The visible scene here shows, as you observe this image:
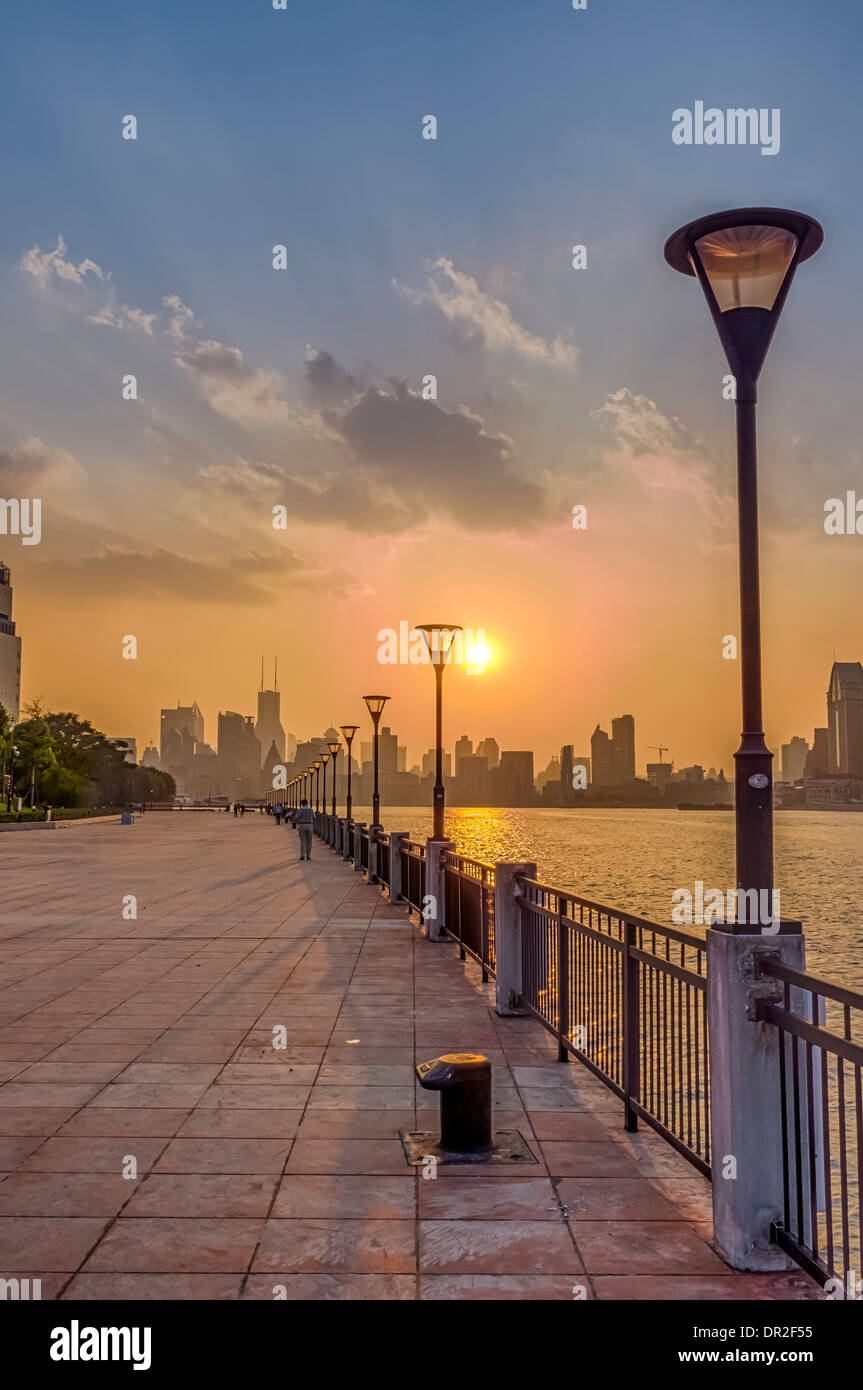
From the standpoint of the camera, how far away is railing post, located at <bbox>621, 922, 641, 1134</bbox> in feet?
19.9

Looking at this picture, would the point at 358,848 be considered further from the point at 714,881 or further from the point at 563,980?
the point at 714,881

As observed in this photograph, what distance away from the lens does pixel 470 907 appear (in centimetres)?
1240

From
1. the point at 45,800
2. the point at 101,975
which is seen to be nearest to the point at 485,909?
the point at 101,975

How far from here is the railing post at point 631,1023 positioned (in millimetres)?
6059

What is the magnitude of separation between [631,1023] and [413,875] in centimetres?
1167

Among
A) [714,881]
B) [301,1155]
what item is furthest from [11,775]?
[301,1155]

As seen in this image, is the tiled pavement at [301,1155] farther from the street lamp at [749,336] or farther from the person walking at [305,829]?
the person walking at [305,829]

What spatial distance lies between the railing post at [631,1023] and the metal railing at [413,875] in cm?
988

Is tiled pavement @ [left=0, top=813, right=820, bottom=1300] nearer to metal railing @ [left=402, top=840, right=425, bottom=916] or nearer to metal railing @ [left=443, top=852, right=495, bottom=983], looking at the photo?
metal railing @ [left=443, top=852, right=495, bottom=983]

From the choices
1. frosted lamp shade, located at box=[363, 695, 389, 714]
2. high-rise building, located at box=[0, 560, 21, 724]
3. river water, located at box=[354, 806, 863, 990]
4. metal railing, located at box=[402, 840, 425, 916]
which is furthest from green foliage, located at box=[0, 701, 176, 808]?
metal railing, located at box=[402, 840, 425, 916]

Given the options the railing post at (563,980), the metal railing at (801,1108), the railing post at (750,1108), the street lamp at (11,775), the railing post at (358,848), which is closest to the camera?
the metal railing at (801,1108)

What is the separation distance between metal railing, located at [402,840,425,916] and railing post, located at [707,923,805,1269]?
11.7 metres

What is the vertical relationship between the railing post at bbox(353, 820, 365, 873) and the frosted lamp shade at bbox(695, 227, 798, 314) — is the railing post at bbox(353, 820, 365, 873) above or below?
below

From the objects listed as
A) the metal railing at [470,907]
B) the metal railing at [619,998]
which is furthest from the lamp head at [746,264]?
the metal railing at [470,907]
